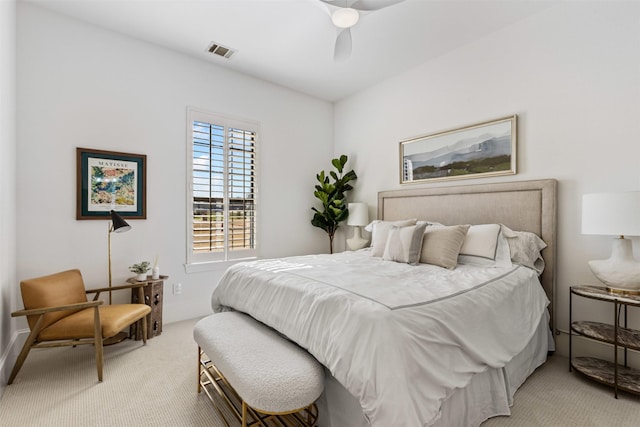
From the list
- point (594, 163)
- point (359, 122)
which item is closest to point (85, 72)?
point (359, 122)

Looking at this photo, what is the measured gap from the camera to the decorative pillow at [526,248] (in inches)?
104

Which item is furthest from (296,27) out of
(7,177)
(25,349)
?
(25,349)

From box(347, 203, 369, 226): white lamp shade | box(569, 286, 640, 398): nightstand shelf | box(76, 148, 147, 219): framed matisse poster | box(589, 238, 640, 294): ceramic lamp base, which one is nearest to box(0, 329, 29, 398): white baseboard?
box(76, 148, 147, 219): framed matisse poster

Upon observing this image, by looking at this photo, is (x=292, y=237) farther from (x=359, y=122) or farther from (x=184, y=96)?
(x=184, y=96)

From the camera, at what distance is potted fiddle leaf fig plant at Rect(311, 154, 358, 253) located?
461 centimetres

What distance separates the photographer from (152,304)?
3.06m

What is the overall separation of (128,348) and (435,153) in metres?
3.87

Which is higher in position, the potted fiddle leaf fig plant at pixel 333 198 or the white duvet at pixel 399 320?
the potted fiddle leaf fig plant at pixel 333 198

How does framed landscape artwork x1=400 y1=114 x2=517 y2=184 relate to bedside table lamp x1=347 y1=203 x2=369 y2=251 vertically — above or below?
above

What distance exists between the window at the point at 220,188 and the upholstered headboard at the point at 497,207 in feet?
6.55

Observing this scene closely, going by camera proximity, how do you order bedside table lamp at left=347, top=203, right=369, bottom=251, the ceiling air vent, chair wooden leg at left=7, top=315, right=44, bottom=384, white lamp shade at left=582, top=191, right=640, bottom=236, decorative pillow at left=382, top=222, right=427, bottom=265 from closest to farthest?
white lamp shade at left=582, top=191, right=640, bottom=236 → chair wooden leg at left=7, top=315, right=44, bottom=384 → decorative pillow at left=382, top=222, right=427, bottom=265 → the ceiling air vent → bedside table lamp at left=347, top=203, right=369, bottom=251

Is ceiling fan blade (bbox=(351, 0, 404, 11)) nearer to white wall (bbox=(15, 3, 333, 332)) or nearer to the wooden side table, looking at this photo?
white wall (bbox=(15, 3, 333, 332))

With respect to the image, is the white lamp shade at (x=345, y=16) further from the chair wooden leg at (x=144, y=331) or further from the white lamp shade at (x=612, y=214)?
the chair wooden leg at (x=144, y=331)

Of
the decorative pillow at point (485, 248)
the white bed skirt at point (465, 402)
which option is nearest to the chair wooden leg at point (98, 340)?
the white bed skirt at point (465, 402)
